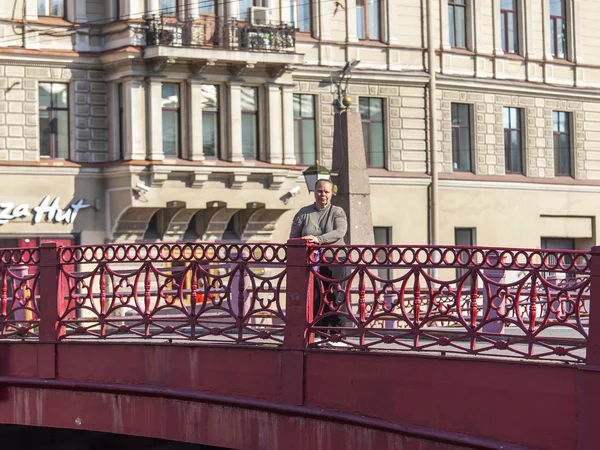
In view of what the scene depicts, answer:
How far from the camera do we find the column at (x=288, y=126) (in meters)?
32.4

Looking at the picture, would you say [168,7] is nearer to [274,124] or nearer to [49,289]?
[274,124]

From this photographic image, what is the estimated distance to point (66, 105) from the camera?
3062 cm

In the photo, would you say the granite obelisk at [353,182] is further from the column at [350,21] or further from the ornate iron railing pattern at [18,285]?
the column at [350,21]

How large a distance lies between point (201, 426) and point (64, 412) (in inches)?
58.4

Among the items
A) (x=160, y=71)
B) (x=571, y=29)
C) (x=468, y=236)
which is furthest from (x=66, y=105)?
(x=571, y=29)

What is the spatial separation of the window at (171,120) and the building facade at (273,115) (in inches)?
1.4

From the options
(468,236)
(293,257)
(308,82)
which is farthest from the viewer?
(468,236)

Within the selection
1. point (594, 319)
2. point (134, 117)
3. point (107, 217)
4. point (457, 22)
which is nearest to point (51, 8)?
point (134, 117)

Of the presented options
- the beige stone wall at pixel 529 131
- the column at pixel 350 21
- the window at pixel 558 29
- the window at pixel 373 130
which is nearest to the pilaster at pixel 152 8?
the column at pixel 350 21

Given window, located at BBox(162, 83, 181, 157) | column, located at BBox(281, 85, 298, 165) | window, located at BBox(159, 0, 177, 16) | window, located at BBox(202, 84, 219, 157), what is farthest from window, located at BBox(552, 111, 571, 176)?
window, located at BBox(159, 0, 177, 16)

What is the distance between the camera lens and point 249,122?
1267 inches

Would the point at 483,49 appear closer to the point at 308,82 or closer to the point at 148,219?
the point at 308,82

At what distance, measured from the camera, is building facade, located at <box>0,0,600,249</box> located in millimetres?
30219

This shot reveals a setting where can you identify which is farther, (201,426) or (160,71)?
(160,71)
